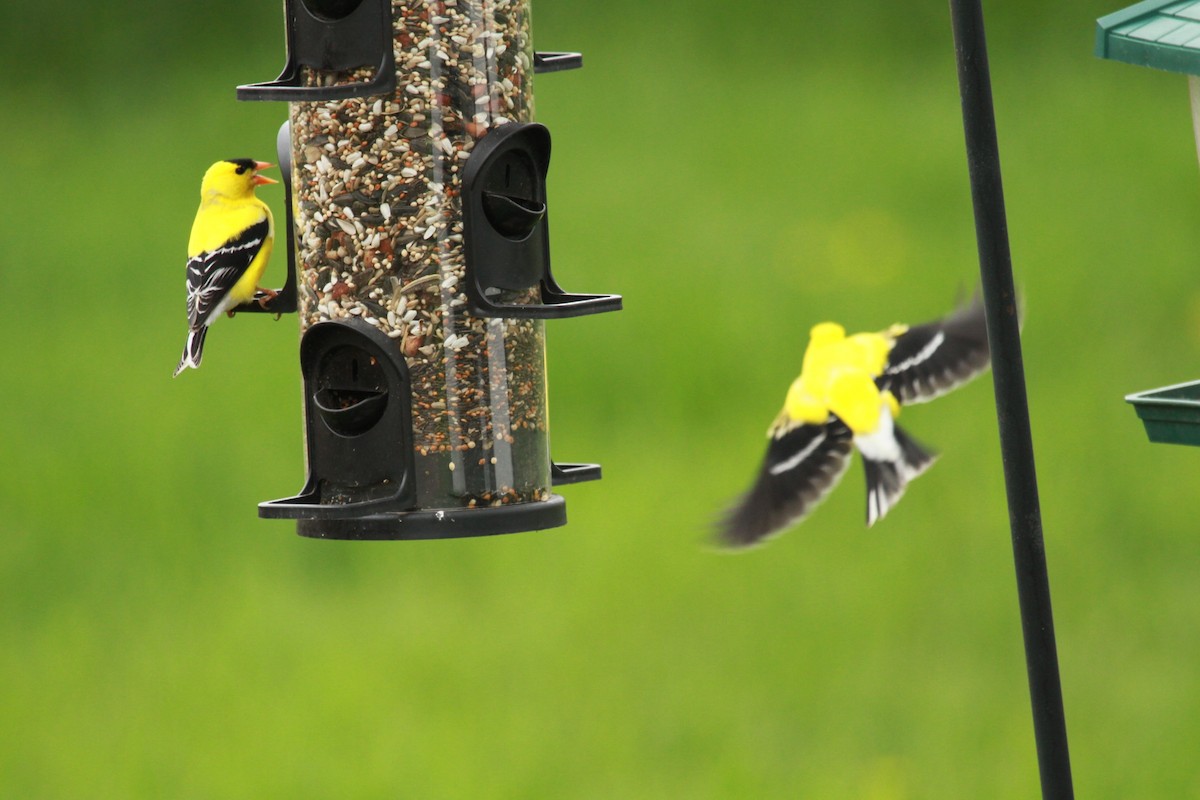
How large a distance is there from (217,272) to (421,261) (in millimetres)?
1043

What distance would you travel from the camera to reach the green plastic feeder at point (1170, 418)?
2.28 m

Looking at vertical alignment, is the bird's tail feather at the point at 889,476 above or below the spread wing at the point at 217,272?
below

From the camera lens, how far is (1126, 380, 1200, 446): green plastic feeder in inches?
89.9

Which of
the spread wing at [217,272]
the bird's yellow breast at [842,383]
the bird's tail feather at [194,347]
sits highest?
the spread wing at [217,272]

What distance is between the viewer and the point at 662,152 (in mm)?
9828

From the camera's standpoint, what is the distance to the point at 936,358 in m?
4.44

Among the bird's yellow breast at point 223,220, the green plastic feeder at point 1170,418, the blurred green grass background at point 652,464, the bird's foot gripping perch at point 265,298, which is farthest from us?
the blurred green grass background at point 652,464

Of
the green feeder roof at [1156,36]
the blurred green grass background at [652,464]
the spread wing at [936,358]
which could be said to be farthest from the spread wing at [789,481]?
the blurred green grass background at [652,464]

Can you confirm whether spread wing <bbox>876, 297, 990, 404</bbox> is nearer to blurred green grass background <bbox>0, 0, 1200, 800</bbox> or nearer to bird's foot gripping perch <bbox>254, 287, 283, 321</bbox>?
bird's foot gripping perch <bbox>254, 287, 283, 321</bbox>

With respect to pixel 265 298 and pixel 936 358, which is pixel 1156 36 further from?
pixel 936 358

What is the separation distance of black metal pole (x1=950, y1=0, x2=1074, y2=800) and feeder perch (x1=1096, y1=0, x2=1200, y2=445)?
270mm

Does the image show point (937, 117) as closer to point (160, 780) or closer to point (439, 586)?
point (439, 586)

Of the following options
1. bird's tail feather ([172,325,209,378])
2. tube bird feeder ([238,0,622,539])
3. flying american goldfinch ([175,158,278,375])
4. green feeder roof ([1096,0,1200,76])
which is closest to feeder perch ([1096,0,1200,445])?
green feeder roof ([1096,0,1200,76])

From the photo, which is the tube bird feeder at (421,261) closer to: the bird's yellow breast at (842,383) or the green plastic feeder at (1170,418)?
the green plastic feeder at (1170,418)
